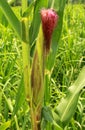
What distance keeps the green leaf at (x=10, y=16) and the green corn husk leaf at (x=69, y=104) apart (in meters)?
0.24

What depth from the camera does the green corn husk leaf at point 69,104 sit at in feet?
2.65

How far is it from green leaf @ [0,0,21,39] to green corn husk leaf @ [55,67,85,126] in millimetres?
239

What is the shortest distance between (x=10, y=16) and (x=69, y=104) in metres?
0.29

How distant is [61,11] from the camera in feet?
2.46

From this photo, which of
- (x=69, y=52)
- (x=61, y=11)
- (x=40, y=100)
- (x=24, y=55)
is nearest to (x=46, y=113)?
(x=40, y=100)

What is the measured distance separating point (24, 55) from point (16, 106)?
181mm

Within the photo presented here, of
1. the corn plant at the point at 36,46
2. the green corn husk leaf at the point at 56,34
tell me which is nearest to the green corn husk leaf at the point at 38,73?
the corn plant at the point at 36,46

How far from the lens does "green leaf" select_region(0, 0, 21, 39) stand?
672 mm

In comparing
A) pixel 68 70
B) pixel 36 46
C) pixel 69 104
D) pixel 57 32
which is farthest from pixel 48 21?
pixel 68 70

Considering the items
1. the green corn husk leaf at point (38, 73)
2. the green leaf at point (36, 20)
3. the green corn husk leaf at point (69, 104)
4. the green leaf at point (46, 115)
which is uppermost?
the green leaf at point (36, 20)

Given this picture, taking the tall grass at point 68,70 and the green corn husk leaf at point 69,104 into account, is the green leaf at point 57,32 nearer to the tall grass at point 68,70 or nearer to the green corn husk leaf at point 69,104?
the green corn husk leaf at point 69,104

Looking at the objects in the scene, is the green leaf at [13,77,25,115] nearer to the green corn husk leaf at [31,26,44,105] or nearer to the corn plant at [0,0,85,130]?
the corn plant at [0,0,85,130]

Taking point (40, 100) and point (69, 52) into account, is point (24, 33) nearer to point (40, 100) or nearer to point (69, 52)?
point (40, 100)

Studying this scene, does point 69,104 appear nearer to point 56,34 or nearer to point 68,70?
point 56,34
